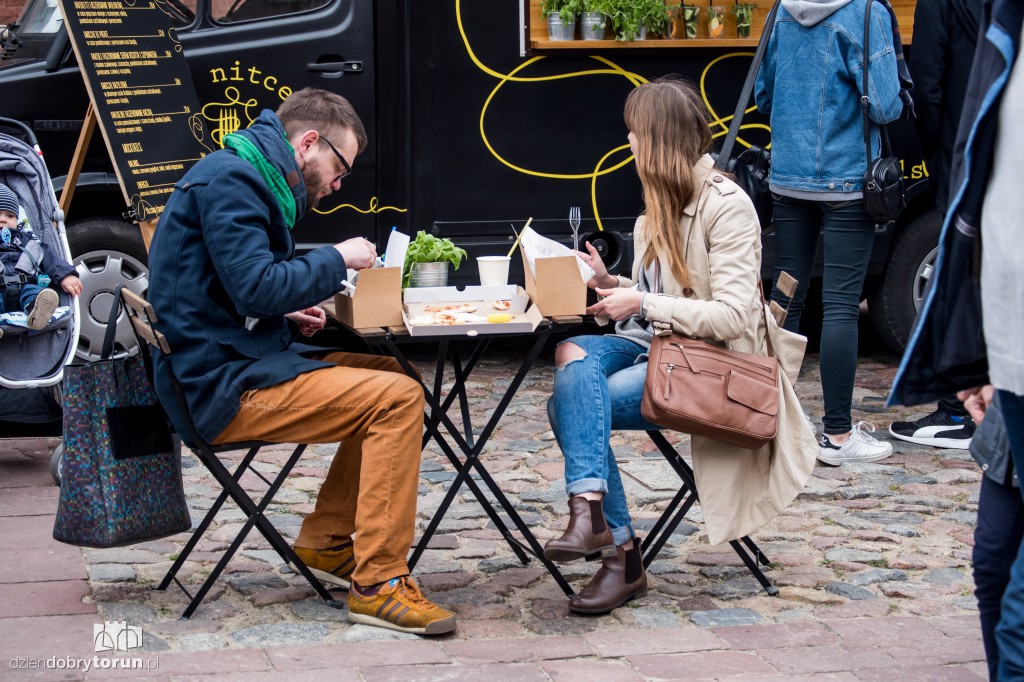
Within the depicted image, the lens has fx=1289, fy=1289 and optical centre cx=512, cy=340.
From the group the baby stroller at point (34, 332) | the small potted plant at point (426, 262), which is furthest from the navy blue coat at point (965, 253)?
the baby stroller at point (34, 332)

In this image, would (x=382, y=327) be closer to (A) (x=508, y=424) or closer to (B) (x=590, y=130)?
(A) (x=508, y=424)

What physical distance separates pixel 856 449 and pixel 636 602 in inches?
74.4

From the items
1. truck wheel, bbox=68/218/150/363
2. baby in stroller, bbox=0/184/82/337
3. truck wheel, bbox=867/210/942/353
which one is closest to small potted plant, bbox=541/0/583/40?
truck wheel, bbox=867/210/942/353

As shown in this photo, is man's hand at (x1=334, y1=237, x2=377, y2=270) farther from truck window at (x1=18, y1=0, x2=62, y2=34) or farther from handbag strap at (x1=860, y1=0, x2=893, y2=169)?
truck window at (x1=18, y1=0, x2=62, y2=34)

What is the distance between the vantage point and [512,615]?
11.6 ft

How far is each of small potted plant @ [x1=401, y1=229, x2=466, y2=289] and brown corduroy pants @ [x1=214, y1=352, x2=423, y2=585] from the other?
0.49 meters

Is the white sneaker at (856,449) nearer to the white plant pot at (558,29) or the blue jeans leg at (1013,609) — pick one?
the white plant pot at (558,29)

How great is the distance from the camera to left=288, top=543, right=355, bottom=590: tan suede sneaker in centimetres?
376

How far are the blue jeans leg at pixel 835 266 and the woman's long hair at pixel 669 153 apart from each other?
153cm

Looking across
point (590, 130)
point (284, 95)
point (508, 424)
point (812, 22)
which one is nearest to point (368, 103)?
point (284, 95)

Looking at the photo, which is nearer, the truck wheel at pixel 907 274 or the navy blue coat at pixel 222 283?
the navy blue coat at pixel 222 283

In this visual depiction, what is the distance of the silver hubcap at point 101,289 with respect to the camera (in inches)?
245

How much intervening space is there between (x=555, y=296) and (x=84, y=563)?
1673 millimetres

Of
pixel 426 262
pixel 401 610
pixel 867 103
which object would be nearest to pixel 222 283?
pixel 426 262
